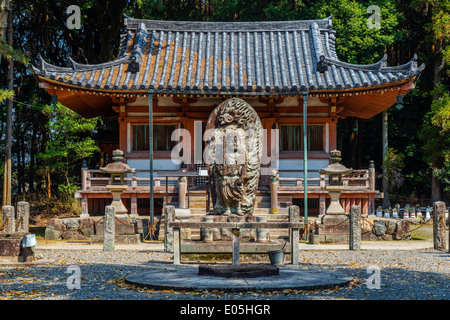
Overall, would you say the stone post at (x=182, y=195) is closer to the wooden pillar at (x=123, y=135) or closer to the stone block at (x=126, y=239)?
the stone block at (x=126, y=239)

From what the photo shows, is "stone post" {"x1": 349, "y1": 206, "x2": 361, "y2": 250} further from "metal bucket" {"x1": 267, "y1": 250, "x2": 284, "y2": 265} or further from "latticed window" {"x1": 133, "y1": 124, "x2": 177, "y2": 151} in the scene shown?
"latticed window" {"x1": 133, "y1": 124, "x2": 177, "y2": 151}

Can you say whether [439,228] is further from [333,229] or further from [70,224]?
[70,224]

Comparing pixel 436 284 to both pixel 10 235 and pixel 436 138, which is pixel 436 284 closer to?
pixel 10 235

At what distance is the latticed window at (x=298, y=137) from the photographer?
2181 cm

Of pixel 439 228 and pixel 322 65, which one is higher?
pixel 322 65

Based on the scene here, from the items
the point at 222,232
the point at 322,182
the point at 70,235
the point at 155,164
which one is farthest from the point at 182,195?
the point at 222,232

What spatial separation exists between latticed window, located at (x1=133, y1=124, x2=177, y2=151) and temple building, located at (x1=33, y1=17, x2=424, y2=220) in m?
0.04

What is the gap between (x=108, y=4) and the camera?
29.8 metres

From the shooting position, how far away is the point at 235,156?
38.6 ft

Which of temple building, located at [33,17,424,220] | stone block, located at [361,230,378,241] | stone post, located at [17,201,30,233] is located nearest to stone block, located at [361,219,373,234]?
stone block, located at [361,230,378,241]

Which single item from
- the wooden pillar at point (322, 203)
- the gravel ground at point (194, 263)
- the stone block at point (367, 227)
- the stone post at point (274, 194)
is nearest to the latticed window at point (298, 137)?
the wooden pillar at point (322, 203)

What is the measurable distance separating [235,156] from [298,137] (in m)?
10.5

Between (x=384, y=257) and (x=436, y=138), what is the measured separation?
48.7ft

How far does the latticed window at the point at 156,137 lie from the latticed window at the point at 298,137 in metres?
4.18
